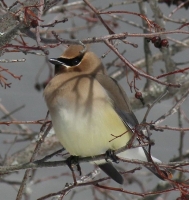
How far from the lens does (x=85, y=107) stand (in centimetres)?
236

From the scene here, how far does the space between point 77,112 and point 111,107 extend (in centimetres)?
16

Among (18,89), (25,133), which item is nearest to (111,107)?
(25,133)

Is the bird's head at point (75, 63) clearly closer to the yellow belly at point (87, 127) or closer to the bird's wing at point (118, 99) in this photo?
the bird's wing at point (118, 99)

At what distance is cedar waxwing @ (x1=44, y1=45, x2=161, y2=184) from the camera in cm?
235

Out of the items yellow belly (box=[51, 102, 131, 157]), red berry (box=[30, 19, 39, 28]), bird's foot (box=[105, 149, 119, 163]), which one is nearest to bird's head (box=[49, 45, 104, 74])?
yellow belly (box=[51, 102, 131, 157])

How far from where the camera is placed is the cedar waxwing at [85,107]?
235cm

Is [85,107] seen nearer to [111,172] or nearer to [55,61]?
[55,61]

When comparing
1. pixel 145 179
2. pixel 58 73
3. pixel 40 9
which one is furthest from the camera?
pixel 145 179

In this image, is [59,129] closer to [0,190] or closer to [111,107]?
[111,107]

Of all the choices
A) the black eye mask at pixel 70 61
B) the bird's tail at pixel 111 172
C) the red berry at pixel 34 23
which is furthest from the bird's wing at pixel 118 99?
the red berry at pixel 34 23

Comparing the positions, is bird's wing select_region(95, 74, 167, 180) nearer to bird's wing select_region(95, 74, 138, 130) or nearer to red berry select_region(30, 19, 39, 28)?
bird's wing select_region(95, 74, 138, 130)

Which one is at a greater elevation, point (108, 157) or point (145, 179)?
point (145, 179)

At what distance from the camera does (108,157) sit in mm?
2309

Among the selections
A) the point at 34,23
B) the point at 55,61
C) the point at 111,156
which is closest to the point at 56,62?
the point at 55,61
